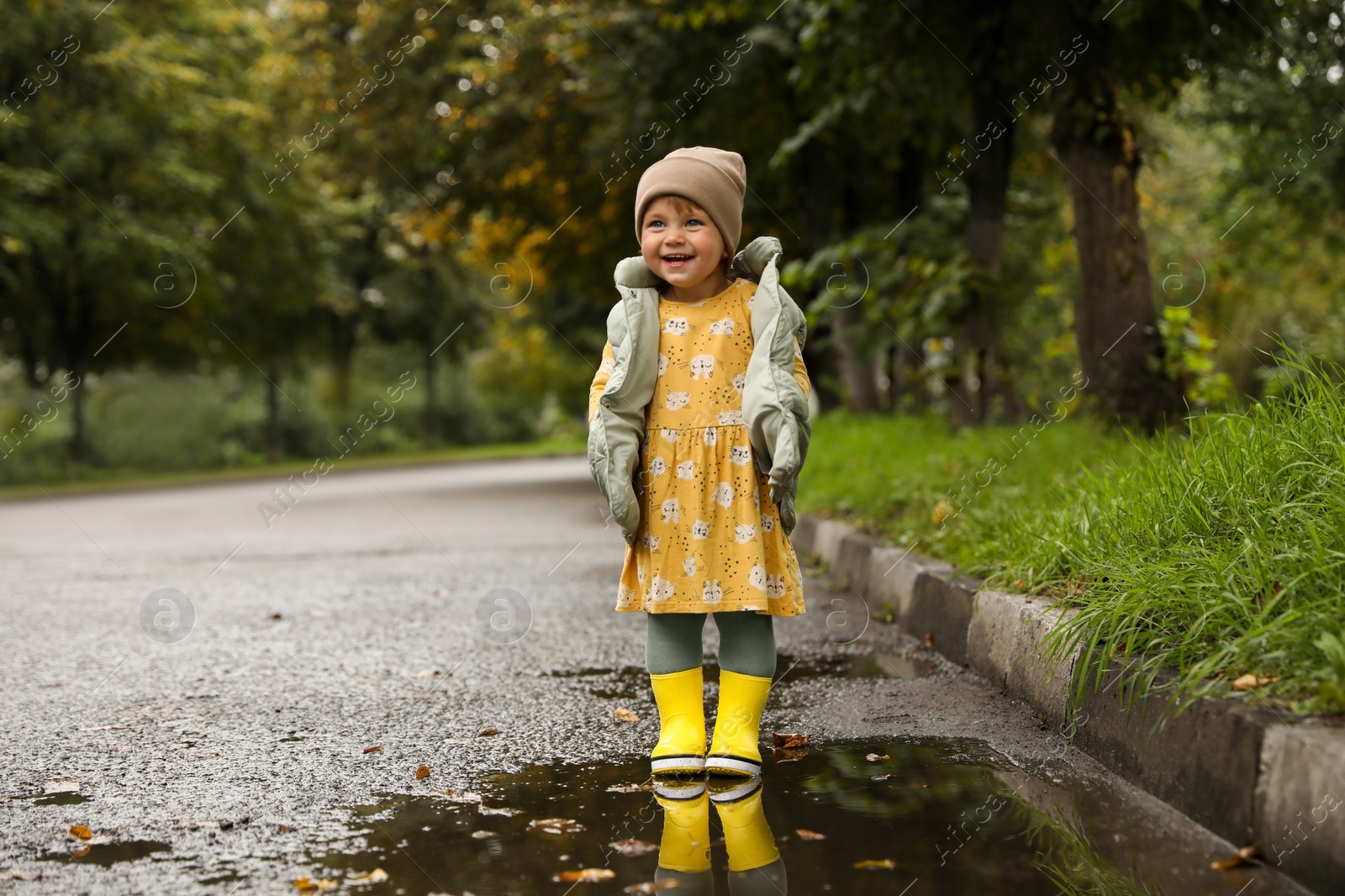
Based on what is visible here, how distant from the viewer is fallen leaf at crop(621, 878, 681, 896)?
2393 mm

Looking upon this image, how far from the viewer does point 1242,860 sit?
2.42 metres

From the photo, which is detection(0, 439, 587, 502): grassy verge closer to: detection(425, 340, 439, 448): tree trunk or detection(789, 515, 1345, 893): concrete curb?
detection(425, 340, 439, 448): tree trunk

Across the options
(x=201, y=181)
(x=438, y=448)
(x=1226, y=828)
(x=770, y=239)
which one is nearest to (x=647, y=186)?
(x=770, y=239)

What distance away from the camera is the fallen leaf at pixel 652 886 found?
239 cm

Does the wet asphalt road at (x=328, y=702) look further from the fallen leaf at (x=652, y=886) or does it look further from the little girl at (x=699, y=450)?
the fallen leaf at (x=652, y=886)

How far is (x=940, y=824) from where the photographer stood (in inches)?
108

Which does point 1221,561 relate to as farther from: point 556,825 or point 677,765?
point 556,825

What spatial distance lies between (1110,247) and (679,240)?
5245 mm

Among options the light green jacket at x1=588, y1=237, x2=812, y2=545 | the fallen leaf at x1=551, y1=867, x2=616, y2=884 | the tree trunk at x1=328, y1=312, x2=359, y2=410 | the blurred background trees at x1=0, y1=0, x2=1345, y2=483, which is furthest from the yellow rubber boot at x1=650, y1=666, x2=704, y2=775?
the tree trunk at x1=328, y1=312, x2=359, y2=410

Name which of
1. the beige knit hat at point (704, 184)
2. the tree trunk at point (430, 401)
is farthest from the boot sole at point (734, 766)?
the tree trunk at point (430, 401)

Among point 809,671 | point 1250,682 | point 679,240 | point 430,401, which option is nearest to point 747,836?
point 1250,682

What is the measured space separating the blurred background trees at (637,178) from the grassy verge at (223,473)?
177cm

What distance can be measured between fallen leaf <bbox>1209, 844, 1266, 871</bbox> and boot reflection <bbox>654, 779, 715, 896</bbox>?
97 centimetres

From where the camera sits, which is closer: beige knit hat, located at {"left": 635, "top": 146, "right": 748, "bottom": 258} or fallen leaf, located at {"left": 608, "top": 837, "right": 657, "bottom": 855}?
fallen leaf, located at {"left": 608, "top": 837, "right": 657, "bottom": 855}
